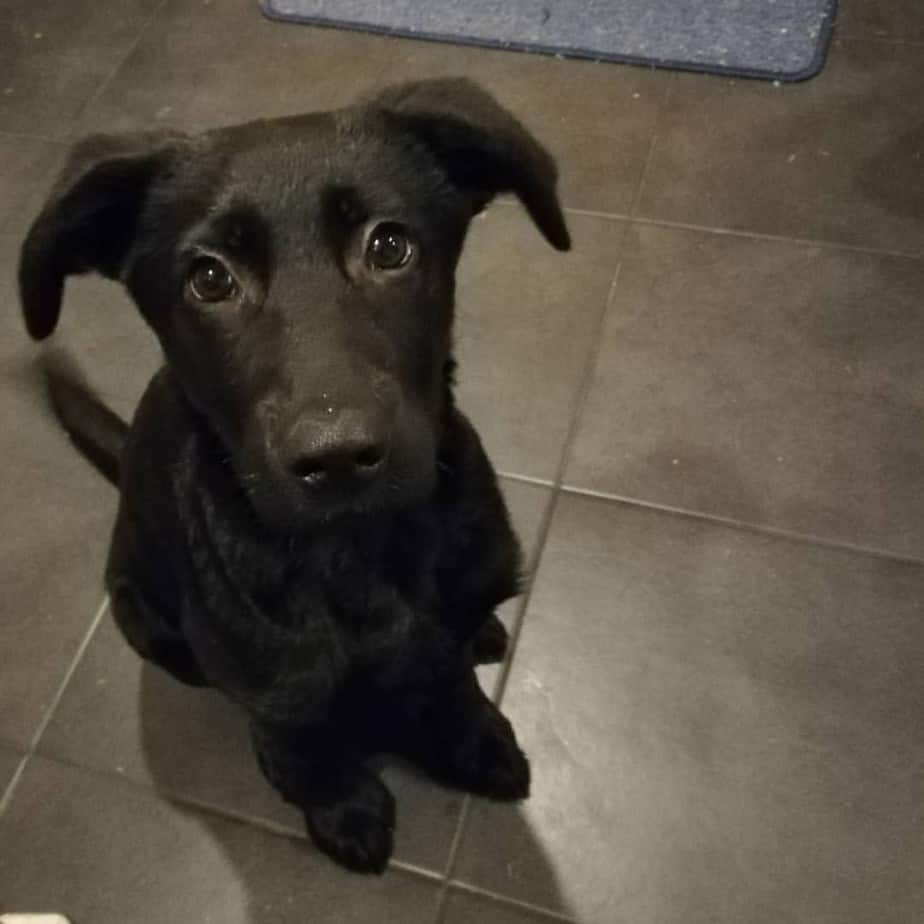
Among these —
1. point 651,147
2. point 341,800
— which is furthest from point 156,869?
point 651,147

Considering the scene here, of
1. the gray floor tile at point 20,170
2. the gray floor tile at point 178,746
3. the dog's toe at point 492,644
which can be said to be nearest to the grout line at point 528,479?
the gray floor tile at point 178,746

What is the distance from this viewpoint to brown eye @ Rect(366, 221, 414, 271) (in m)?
0.97

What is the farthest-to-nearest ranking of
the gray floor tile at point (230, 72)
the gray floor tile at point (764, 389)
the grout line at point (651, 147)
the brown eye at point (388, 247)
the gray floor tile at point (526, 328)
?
the gray floor tile at point (230, 72)
the grout line at point (651, 147)
the gray floor tile at point (526, 328)
the gray floor tile at point (764, 389)
the brown eye at point (388, 247)

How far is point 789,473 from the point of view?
173cm

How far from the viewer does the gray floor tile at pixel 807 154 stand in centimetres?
198

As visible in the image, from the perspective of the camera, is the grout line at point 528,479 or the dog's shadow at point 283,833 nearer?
the dog's shadow at point 283,833

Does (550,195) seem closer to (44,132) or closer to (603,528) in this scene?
(603,528)

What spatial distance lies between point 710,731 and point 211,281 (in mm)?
932

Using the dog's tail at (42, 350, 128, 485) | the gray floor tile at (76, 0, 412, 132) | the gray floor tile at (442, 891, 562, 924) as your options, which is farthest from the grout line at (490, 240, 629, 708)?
the gray floor tile at (76, 0, 412, 132)

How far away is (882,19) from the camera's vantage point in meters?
2.22

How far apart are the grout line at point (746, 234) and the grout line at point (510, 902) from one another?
1.16 metres

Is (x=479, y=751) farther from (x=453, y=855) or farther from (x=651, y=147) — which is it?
(x=651, y=147)

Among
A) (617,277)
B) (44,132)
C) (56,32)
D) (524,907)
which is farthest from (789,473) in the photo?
(56,32)

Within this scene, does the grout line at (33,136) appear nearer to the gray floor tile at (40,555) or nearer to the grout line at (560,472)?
the gray floor tile at (40,555)
